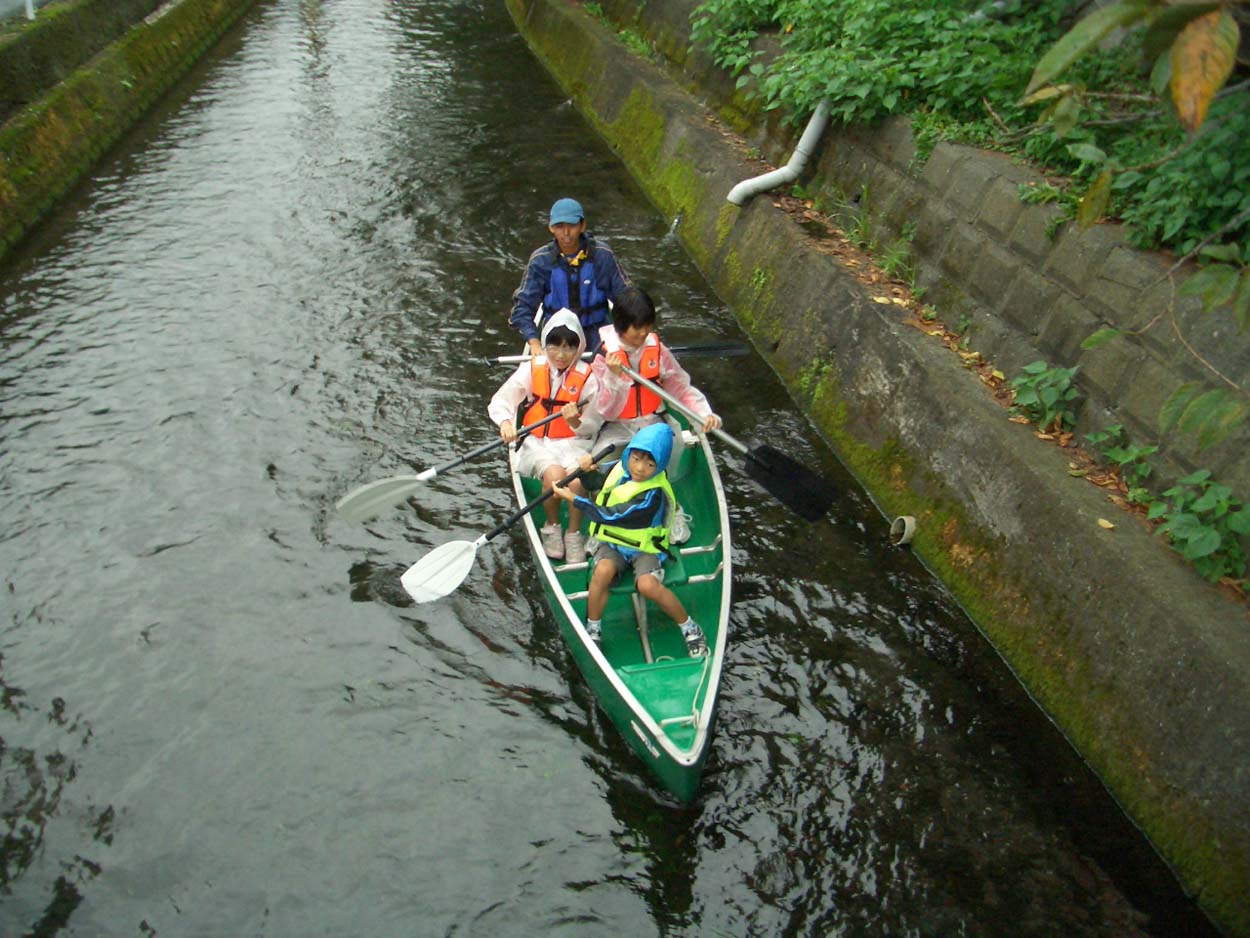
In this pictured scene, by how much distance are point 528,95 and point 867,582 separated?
12.4m

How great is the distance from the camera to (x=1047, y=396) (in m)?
6.95

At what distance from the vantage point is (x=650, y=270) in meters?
11.4

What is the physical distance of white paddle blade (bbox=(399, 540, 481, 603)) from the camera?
21.3ft

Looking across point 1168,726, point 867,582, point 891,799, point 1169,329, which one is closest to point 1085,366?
point 1169,329

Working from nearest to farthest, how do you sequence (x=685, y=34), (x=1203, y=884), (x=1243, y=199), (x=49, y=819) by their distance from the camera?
(x=1203, y=884)
(x=49, y=819)
(x=1243, y=199)
(x=685, y=34)

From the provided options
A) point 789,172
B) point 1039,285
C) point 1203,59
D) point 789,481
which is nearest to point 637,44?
point 789,172

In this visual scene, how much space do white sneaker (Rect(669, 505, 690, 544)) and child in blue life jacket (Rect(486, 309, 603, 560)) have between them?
2.03 feet

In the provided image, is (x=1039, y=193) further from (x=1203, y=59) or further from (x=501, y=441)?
(x=1203, y=59)

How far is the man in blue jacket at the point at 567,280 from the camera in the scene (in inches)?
307

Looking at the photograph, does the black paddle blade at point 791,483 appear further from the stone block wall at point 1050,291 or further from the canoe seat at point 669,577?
the stone block wall at point 1050,291

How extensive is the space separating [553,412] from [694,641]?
6.51 ft

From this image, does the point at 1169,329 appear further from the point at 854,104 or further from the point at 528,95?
the point at 528,95

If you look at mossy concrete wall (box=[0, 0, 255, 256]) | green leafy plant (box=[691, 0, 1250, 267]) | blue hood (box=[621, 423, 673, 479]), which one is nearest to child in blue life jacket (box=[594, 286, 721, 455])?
blue hood (box=[621, 423, 673, 479])

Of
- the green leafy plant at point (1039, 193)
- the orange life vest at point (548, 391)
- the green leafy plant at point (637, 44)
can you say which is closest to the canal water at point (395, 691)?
the orange life vest at point (548, 391)
